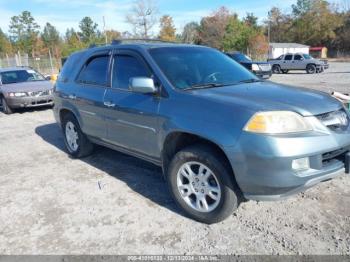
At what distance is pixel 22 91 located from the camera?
1062 cm

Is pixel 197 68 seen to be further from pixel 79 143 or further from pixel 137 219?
pixel 79 143

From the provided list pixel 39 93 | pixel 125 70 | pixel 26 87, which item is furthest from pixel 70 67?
pixel 26 87

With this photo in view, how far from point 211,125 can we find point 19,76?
1043cm

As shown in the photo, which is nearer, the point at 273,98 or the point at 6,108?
the point at 273,98

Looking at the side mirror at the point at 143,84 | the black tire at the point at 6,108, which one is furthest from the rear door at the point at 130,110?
the black tire at the point at 6,108

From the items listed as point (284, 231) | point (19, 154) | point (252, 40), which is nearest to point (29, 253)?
point (284, 231)

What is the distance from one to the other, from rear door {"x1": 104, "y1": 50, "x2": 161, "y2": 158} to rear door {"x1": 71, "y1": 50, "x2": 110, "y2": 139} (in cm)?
17

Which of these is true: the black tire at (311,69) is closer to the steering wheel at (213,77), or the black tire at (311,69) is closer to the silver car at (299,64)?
the silver car at (299,64)

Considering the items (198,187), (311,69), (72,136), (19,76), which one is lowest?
(311,69)

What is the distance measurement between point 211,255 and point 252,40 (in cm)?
5321

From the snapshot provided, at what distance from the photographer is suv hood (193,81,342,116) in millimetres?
3082

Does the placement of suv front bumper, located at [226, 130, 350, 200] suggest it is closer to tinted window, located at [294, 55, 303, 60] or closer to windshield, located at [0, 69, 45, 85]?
windshield, located at [0, 69, 45, 85]

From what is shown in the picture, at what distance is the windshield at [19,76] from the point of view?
453 inches

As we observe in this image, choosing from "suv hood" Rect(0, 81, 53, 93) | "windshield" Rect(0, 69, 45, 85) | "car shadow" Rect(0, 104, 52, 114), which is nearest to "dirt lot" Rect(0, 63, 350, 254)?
"suv hood" Rect(0, 81, 53, 93)
